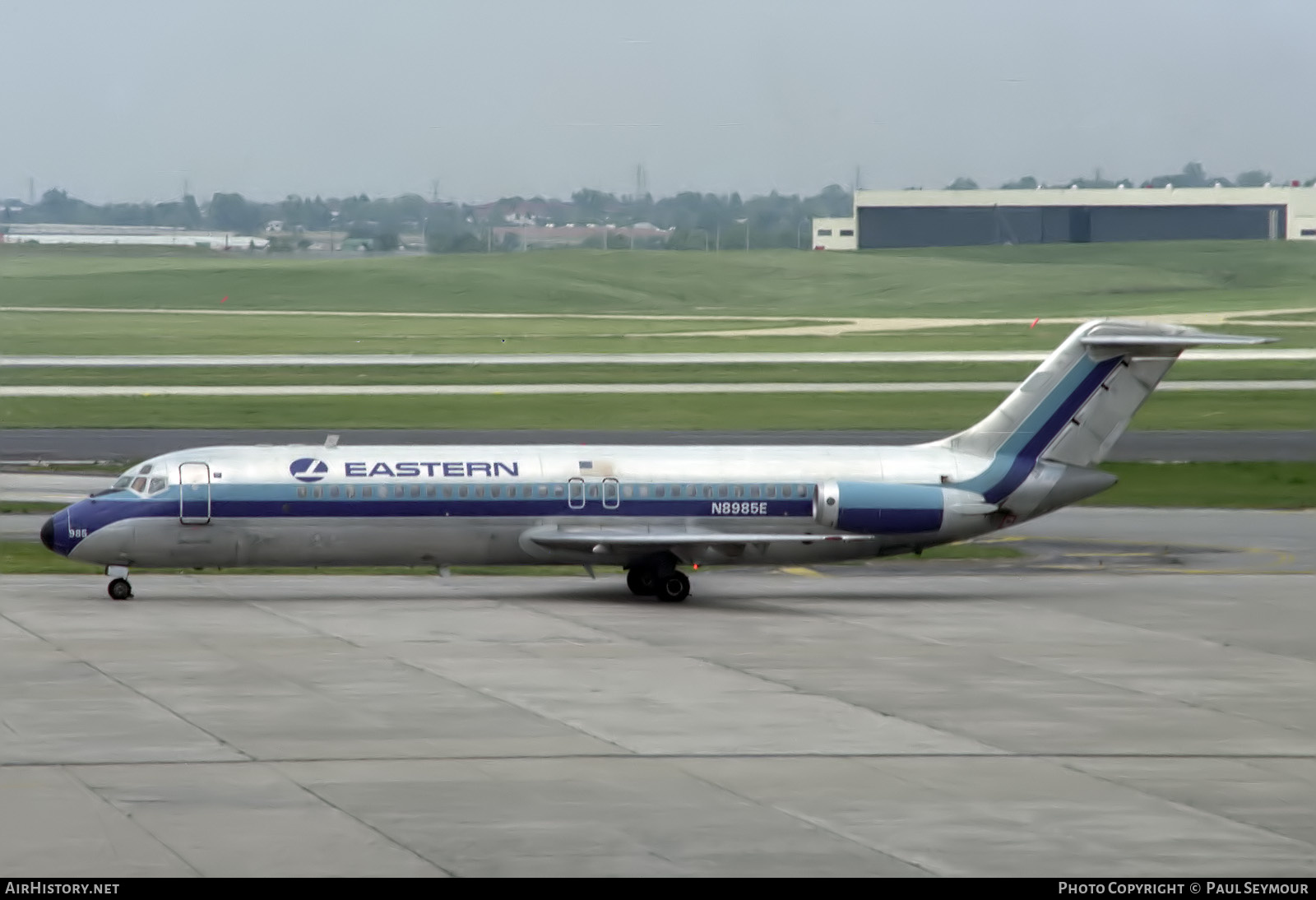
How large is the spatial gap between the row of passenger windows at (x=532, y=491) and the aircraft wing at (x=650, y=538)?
685 mm

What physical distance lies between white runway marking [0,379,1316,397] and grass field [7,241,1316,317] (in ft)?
117

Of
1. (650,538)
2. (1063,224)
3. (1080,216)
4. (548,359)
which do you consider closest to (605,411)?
(548,359)

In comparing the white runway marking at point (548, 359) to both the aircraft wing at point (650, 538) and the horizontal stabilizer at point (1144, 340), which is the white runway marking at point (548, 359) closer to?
the horizontal stabilizer at point (1144, 340)

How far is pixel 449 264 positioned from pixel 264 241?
1316 cm

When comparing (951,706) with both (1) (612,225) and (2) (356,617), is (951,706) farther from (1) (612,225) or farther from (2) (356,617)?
(1) (612,225)

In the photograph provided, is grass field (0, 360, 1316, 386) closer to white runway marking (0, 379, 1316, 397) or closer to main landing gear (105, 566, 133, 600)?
white runway marking (0, 379, 1316, 397)

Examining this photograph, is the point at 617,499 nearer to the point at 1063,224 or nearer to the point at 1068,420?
the point at 1068,420

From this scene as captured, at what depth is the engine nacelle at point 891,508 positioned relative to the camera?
33.8 meters

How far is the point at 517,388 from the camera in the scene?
7575 cm

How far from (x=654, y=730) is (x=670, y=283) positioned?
106 meters

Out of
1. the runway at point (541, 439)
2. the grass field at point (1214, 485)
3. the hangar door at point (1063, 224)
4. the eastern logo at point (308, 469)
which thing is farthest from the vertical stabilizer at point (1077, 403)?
the hangar door at point (1063, 224)

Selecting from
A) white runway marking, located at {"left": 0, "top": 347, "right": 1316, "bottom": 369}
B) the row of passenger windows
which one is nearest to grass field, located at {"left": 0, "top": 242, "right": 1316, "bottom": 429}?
Result: white runway marking, located at {"left": 0, "top": 347, "right": 1316, "bottom": 369}

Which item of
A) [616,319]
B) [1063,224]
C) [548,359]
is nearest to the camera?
[548,359]

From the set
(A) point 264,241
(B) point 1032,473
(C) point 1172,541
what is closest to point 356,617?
(B) point 1032,473
